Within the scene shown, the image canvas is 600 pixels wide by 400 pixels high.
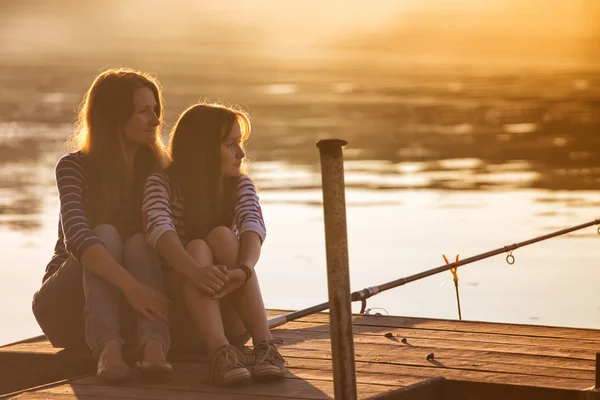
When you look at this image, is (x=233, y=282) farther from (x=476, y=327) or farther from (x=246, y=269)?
(x=476, y=327)

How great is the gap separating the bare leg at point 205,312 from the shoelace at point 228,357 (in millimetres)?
42

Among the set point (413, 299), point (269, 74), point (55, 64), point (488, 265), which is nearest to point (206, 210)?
point (413, 299)

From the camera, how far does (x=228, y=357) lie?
5574mm

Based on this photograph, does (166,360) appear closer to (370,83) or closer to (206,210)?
(206,210)

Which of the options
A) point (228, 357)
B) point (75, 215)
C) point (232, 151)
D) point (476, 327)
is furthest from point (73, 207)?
point (476, 327)

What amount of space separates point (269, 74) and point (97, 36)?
1825 centimetres

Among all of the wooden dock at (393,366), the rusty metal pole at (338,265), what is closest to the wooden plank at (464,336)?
the wooden dock at (393,366)

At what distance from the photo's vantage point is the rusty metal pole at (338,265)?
4.87m

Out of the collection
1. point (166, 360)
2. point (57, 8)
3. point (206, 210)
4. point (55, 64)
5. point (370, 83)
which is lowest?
point (166, 360)

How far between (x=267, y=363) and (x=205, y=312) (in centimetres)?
29

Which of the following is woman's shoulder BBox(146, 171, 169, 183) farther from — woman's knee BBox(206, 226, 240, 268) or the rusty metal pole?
the rusty metal pole

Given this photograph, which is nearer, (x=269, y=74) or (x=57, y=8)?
(x=269, y=74)

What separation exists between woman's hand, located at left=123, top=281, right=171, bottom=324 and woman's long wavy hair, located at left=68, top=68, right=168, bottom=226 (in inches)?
17.9

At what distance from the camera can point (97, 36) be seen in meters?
49.3
